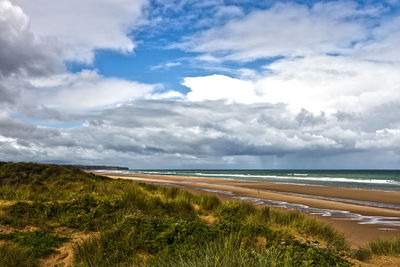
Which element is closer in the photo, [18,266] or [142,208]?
[18,266]

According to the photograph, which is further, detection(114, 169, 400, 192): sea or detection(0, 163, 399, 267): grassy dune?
detection(114, 169, 400, 192): sea

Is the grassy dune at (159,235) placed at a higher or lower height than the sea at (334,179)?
higher

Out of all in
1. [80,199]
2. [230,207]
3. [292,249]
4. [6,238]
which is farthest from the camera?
[230,207]

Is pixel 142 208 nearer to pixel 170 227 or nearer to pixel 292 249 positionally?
pixel 170 227

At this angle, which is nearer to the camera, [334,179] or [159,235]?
[159,235]

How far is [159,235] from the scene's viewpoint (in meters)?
7.57

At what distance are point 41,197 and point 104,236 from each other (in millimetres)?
7173

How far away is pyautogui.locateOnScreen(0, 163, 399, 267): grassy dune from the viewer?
5.79 meters

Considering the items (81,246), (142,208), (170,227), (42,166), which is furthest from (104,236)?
(42,166)

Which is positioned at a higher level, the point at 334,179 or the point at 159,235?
the point at 159,235

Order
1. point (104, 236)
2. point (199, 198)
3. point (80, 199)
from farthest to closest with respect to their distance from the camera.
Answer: point (199, 198) → point (80, 199) → point (104, 236)

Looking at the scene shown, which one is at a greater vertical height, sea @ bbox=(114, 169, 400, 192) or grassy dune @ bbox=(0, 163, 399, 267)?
grassy dune @ bbox=(0, 163, 399, 267)

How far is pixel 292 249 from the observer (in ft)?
21.5

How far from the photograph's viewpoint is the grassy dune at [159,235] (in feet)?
19.0
